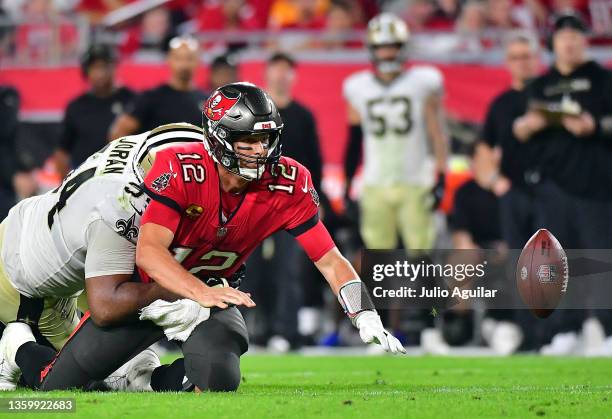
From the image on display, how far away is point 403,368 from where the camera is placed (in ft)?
28.5

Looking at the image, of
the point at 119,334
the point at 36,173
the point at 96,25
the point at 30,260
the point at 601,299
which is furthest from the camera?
the point at 96,25

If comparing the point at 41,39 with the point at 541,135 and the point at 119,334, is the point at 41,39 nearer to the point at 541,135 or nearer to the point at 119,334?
the point at 541,135

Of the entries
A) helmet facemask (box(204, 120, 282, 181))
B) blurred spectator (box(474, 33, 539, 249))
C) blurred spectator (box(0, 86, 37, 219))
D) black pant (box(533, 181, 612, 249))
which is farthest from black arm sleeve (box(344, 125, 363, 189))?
helmet facemask (box(204, 120, 282, 181))

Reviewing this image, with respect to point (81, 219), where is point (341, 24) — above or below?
above

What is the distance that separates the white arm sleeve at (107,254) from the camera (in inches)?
246

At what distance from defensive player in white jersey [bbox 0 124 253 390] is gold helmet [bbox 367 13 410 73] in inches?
166

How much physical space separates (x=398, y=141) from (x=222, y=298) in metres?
5.56

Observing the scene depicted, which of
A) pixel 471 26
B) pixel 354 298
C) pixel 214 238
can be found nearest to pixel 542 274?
pixel 354 298

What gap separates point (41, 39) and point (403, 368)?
6.58m

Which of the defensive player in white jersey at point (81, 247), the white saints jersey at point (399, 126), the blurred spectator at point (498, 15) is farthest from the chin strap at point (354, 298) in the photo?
the blurred spectator at point (498, 15)

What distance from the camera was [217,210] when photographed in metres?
6.23

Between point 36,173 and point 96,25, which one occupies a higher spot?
point 96,25

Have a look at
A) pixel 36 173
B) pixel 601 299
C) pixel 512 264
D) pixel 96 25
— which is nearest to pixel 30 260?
pixel 512 264

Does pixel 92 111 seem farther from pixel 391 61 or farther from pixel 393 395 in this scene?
pixel 393 395
